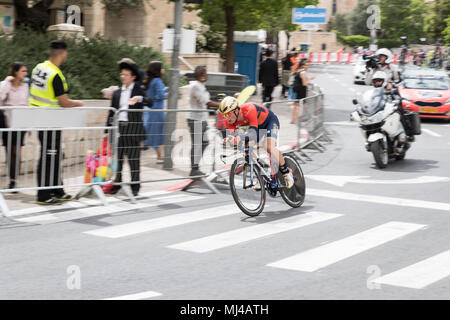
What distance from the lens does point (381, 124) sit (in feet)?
45.3

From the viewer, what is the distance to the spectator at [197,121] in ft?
37.3

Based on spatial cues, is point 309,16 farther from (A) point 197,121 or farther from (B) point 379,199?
(B) point 379,199

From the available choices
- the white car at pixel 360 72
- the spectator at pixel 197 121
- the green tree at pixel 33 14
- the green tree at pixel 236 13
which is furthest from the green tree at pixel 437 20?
the spectator at pixel 197 121

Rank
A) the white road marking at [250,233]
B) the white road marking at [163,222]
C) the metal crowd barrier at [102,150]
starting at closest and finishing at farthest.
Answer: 1. the white road marking at [250,233]
2. the white road marking at [163,222]
3. the metal crowd barrier at [102,150]

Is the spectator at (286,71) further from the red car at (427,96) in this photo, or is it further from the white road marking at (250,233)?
the white road marking at (250,233)

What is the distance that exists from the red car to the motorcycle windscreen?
7.88 m

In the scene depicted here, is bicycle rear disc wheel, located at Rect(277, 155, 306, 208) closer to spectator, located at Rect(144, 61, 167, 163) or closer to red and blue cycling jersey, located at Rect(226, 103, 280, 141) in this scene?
red and blue cycling jersey, located at Rect(226, 103, 280, 141)

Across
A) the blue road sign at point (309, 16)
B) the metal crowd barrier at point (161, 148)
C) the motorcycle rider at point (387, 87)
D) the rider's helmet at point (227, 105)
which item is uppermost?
the blue road sign at point (309, 16)

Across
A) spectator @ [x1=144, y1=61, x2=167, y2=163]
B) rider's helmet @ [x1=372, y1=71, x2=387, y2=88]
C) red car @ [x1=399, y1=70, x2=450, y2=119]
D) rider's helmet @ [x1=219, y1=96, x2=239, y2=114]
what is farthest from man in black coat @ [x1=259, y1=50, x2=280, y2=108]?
rider's helmet @ [x1=219, y1=96, x2=239, y2=114]

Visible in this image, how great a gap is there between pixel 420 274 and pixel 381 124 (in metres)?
7.35

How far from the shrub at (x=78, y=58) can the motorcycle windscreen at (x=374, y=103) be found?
5255 millimetres

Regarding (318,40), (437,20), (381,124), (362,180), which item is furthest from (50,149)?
(318,40)

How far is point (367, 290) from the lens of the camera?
6199mm
